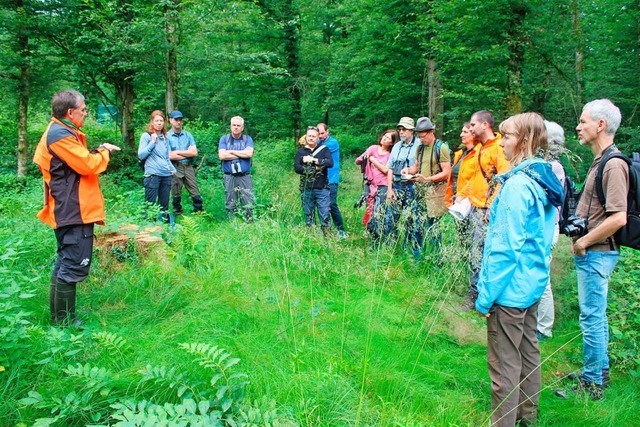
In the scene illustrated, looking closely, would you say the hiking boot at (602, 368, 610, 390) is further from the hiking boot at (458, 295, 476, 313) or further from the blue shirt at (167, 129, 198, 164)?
the blue shirt at (167, 129, 198, 164)

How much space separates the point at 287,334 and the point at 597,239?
2267 mm

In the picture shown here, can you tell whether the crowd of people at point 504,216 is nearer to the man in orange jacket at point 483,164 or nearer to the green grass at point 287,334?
the man in orange jacket at point 483,164

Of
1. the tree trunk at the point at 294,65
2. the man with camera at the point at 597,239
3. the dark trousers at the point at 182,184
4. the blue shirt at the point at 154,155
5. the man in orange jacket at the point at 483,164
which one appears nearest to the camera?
the man with camera at the point at 597,239

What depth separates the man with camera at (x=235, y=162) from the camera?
7043 millimetres

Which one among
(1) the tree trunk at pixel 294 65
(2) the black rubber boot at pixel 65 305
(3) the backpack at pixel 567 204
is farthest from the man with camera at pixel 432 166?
(1) the tree trunk at pixel 294 65

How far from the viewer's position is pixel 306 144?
670 cm

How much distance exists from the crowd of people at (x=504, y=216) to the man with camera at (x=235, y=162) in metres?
2.05

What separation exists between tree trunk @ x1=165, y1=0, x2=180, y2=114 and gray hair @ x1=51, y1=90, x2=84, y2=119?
5417 millimetres

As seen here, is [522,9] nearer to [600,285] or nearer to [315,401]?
[600,285]

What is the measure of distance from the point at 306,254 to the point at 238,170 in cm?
269

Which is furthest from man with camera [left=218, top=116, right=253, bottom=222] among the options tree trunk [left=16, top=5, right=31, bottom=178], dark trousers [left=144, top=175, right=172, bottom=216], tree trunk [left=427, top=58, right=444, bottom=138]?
tree trunk [left=16, top=5, right=31, bottom=178]

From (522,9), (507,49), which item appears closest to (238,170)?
(507,49)

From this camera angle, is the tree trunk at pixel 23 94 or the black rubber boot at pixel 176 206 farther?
the tree trunk at pixel 23 94

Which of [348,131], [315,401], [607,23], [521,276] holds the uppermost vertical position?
[607,23]
